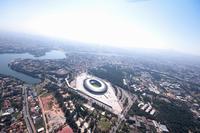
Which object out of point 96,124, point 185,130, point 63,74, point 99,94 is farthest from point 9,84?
point 185,130

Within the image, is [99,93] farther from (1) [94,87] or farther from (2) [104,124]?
(2) [104,124]

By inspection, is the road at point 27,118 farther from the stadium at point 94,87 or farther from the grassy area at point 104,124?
the stadium at point 94,87

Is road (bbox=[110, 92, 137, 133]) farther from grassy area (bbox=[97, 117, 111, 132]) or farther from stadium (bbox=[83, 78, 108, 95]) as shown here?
stadium (bbox=[83, 78, 108, 95])

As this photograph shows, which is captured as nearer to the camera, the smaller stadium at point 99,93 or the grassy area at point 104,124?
the grassy area at point 104,124

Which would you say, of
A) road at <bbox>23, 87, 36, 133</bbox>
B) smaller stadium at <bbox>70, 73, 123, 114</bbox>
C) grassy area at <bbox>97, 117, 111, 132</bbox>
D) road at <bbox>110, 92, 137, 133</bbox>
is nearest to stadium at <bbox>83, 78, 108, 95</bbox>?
smaller stadium at <bbox>70, 73, 123, 114</bbox>

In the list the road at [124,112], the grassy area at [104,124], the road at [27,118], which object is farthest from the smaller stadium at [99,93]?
the road at [27,118]
